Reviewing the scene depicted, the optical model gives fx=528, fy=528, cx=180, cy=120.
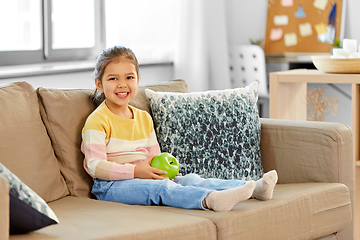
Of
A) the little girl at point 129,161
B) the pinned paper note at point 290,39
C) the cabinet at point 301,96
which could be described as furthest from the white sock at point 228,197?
the pinned paper note at point 290,39

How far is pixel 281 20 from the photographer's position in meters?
4.00

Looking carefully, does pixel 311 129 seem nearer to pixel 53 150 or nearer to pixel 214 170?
pixel 214 170

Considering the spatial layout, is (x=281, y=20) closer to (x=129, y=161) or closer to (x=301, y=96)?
(x=301, y=96)

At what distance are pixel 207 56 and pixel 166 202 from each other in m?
2.21

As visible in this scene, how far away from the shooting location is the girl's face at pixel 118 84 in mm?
1837

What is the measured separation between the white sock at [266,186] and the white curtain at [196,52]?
79.8 inches

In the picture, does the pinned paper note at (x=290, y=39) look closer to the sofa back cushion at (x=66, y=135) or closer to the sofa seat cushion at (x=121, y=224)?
the sofa back cushion at (x=66, y=135)

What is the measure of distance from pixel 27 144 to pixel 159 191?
0.45m

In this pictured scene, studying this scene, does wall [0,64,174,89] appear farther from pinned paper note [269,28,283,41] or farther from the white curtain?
pinned paper note [269,28,283,41]

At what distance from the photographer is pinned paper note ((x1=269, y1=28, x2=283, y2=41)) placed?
401cm

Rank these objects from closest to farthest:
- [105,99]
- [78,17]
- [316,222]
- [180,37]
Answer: [316,222] → [105,99] → [78,17] → [180,37]

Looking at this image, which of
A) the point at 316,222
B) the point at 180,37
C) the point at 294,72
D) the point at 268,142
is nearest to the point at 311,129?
the point at 268,142

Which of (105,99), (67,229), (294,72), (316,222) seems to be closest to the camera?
(67,229)

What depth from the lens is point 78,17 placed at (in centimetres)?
337
